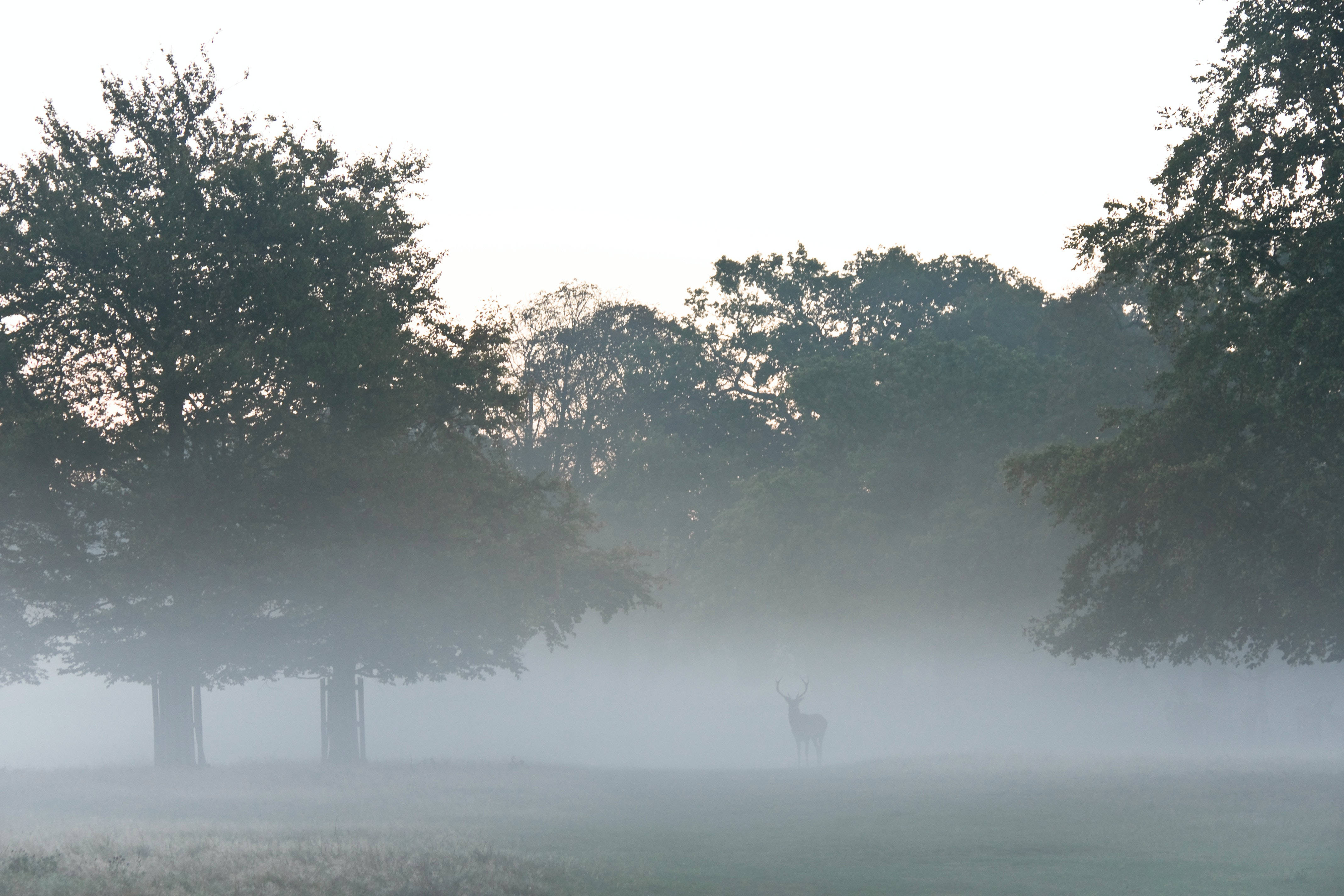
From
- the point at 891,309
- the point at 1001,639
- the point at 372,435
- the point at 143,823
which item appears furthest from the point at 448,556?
the point at 891,309

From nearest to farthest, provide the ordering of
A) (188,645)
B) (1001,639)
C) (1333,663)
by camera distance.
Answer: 1. (188,645)
2. (1001,639)
3. (1333,663)

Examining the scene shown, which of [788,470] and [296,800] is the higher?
[788,470]

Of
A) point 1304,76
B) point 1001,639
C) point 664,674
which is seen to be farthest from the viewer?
point 664,674

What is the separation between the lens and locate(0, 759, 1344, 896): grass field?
1468 centimetres

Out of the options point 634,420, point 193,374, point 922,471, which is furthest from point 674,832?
point 634,420

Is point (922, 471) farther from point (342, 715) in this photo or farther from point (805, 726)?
point (342, 715)

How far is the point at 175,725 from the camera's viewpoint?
32.9 metres

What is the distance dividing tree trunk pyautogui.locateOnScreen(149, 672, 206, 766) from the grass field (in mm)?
1075

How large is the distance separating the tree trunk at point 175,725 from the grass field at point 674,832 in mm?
1075

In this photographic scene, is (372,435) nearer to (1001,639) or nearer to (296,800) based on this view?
(296,800)

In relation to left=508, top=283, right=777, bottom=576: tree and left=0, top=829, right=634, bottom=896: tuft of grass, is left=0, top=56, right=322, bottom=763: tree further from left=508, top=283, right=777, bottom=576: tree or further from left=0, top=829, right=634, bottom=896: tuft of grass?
left=508, top=283, right=777, bottom=576: tree

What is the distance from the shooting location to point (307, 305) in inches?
1091

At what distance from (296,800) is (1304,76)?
68.3ft

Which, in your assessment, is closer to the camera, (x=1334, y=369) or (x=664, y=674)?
(x=1334, y=369)
